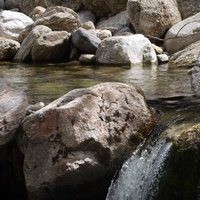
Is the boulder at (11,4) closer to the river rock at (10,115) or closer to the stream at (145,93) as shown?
the stream at (145,93)

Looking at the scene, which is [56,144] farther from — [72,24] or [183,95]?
[72,24]

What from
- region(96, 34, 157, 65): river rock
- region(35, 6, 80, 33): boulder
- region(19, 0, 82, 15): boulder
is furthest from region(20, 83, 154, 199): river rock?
region(19, 0, 82, 15): boulder

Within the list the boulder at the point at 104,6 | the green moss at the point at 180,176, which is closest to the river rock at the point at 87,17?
the boulder at the point at 104,6

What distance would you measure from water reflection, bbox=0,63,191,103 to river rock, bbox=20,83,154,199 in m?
1.73

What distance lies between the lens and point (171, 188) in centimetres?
397

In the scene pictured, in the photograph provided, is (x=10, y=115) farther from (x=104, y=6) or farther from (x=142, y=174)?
(x=104, y=6)

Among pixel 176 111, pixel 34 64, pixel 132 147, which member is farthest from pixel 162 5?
pixel 132 147

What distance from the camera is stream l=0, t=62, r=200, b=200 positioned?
13.8 feet

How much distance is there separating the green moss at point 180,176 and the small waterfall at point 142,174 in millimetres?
68

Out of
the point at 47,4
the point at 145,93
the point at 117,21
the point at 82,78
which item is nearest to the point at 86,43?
the point at 82,78

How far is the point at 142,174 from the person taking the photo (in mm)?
4246

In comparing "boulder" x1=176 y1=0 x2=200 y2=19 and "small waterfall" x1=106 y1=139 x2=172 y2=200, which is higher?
"boulder" x1=176 y1=0 x2=200 y2=19

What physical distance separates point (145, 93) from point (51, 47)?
5.53 meters

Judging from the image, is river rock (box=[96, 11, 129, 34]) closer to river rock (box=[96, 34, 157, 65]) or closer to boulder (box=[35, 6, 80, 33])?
boulder (box=[35, 6, 80, 33])
